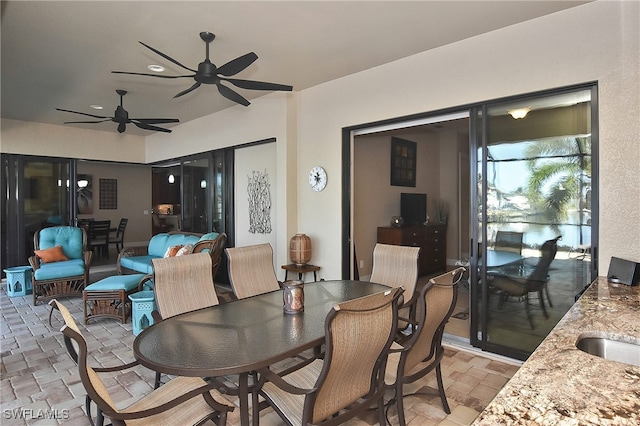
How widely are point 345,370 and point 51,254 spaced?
18.5ft

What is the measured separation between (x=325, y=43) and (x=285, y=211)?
223 centimetres

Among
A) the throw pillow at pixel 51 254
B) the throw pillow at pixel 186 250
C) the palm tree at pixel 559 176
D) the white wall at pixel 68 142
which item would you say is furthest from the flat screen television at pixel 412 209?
the white wall at pixel 68 142

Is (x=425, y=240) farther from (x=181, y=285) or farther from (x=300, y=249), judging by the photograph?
Result: (x=181, y=285)

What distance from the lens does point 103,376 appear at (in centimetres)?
292

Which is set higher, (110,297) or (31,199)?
(31,199)

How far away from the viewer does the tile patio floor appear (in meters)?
2.39

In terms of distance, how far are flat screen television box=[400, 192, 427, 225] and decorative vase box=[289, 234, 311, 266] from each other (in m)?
2.60

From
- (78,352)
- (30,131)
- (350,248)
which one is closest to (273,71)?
(350,248)

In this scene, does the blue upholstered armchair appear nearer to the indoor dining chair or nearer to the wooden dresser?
the wooden dresser

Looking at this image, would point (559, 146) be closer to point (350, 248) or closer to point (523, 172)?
point (523, 172)

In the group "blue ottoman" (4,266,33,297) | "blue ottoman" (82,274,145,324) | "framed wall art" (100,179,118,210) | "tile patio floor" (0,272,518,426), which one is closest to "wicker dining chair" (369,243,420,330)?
"tile patio floor" (0,272,518,426)

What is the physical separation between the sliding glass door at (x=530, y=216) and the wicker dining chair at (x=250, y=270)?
6.34 ft

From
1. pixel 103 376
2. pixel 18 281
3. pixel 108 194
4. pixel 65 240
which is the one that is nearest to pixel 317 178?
pixel 103 376

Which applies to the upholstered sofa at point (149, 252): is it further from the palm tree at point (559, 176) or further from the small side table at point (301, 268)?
the palm tree at point (559, 176)
